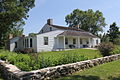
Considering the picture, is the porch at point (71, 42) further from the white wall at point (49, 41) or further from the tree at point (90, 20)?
the tree at point (90, 20)

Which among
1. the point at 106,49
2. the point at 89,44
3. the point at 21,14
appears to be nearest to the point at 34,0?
the point at 21,14

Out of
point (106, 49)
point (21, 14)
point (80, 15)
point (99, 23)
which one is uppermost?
point (80, 15)

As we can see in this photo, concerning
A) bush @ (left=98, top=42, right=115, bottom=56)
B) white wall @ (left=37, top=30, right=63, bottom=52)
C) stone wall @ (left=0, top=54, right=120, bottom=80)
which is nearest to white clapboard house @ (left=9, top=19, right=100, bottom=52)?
white wall @ (left=37, top=30, right=63, bottom=52)

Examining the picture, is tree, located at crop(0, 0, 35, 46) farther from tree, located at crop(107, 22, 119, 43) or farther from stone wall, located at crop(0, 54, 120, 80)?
tree, located at crop(107, 22, 119, 43)

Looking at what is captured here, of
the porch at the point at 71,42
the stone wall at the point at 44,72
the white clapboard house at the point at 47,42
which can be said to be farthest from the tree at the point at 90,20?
the stone wall at the point at 44,72

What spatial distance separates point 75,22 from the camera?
54.7 m

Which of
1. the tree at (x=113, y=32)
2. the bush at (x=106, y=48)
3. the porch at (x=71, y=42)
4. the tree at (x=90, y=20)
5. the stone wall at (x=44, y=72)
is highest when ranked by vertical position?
the tree at (x=90, y=20)

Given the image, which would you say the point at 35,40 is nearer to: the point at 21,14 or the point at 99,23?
the point at 21,14

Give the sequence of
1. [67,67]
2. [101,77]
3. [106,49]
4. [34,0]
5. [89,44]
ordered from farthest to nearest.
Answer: [89,44] < [34,0] < [106,49] < [67,67] < [101,77]

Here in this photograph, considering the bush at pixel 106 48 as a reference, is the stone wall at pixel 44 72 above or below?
below

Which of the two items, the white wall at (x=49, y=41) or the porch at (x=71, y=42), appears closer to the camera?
the white wall at (x=49, y=41)

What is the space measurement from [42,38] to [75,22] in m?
34.4

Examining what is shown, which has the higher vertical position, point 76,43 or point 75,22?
point 75,22

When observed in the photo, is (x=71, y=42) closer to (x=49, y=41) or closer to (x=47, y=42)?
(x=49, y=41)
